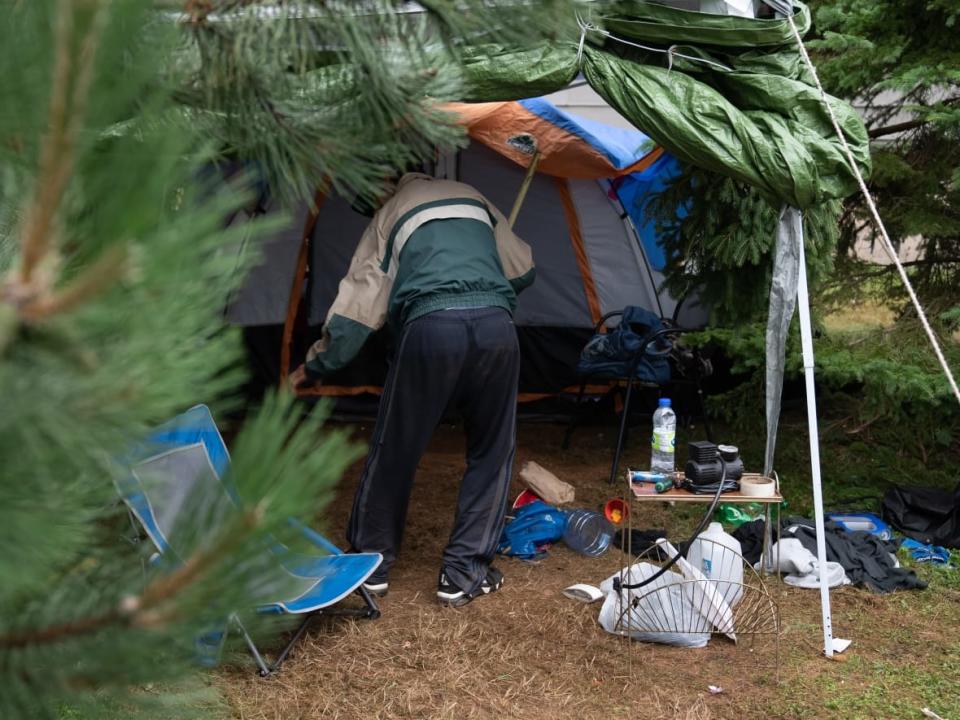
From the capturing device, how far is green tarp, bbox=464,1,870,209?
3.75 m

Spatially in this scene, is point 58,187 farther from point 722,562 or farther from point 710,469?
point 722,562

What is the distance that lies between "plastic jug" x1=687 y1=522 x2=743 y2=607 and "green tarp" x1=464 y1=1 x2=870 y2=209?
1333mm

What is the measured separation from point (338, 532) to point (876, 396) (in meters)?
2.72

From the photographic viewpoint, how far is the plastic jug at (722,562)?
149 inches

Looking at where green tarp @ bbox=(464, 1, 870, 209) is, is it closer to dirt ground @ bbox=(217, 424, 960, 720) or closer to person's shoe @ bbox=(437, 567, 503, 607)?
dirt ground @ bbox=(217, 424, 960, 720)

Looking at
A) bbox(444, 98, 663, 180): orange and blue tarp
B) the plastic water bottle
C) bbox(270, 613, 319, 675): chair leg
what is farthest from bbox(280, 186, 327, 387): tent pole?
the plastic water bottle

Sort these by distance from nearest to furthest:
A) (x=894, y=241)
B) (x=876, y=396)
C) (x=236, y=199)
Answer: (x=236, y=199), (x=876, y=396), (x=894, y=241)

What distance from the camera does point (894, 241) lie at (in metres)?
5.53

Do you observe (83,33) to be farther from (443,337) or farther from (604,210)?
(604,210)

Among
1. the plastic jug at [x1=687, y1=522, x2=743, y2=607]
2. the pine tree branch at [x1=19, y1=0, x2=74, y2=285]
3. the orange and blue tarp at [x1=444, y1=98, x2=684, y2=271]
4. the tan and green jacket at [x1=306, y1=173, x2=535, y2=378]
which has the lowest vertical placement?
the plastic jug at [x1=687, y1=522, x2=743, y2=607]

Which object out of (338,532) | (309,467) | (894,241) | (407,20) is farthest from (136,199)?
(894,241)

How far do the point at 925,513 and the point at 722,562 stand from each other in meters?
1.52

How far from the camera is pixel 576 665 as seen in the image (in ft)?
11.7

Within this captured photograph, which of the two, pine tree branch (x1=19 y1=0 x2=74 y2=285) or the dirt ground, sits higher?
pine tree branch (x1=19 y1=0 x2=74 y2=285)
